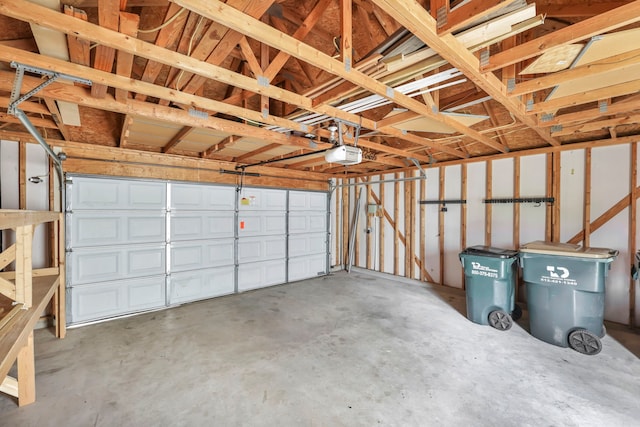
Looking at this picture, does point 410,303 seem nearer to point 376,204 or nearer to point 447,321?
point 447,321

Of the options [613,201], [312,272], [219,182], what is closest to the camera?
[613,201]

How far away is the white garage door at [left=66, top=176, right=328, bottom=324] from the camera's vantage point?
3854 mm

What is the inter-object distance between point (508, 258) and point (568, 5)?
8.80 feet

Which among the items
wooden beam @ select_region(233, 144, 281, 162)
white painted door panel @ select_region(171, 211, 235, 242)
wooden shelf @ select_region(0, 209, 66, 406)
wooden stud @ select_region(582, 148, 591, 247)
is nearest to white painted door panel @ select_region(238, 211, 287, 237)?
white painted door panel @ select_region(171, 211, 235, 242)

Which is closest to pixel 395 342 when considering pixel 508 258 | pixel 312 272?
pixel 508 258

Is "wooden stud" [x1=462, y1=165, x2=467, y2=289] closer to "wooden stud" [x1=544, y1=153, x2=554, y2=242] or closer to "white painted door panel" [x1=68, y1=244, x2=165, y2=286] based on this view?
"wooden stud" [x1=544, y1=153, x2=554, y2=242]

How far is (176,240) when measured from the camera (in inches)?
181

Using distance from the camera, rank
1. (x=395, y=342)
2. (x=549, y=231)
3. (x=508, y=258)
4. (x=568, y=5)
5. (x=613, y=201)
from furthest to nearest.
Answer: (x=549, y=231) < (x=613, y=201) < (x=508, y=258) < (x=395, y=342) < (x=568, y=5)

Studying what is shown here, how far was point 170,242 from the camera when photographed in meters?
4.52

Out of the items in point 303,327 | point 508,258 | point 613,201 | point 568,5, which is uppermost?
point 568,5

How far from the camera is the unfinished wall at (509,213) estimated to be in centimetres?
374

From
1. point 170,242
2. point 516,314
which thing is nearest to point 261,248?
point 170,242

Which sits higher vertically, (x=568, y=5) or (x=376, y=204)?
(x=568, y=5)

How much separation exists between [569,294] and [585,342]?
0.51m
